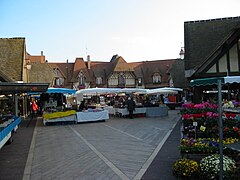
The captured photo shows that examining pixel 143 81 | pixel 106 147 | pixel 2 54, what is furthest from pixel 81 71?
pixel 106 147

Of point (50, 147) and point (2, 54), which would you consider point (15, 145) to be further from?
point (2, 54)

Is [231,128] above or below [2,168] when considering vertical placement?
above

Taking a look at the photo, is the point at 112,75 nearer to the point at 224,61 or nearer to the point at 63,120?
the point at 63,120

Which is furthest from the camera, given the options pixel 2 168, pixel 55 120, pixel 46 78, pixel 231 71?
pixel 46 78

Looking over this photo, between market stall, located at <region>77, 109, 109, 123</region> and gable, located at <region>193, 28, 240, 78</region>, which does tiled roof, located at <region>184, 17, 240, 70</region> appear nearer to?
gable, located at <region>193, 28, 240, 78</region>

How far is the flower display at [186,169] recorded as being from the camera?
6.00 meters

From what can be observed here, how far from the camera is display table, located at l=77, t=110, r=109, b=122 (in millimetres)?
19266

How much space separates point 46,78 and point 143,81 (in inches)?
1074

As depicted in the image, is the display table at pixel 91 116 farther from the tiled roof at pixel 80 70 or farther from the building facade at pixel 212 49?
the tiled roof at pixel 80 70

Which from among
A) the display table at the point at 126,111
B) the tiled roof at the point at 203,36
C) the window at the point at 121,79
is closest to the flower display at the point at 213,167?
the tiled roof at the point at 203,36

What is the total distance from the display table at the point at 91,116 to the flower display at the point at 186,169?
13538 millimetres

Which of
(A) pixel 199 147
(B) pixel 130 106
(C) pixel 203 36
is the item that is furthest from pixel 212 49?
(A) pixel 199 147

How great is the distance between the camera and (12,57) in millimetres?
26703

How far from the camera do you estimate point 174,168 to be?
625cm
